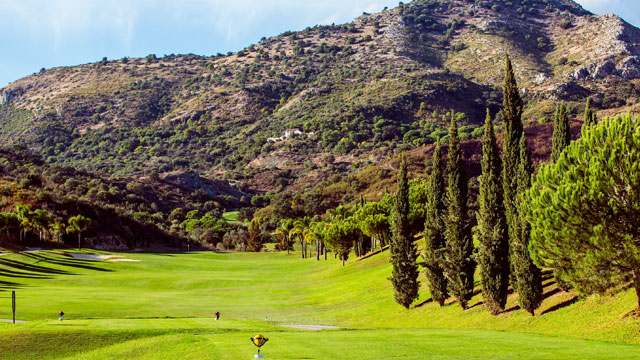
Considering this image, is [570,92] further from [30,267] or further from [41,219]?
[30,267]

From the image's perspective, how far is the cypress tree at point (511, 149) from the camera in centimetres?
3087

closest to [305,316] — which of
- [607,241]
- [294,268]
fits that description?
[607,241]

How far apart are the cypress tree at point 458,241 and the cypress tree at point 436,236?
3.29 feet

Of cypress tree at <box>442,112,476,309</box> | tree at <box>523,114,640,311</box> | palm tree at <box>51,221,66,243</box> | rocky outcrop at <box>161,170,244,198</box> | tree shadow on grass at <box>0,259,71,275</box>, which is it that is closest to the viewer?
tree at <box>523,114,640,311</box>

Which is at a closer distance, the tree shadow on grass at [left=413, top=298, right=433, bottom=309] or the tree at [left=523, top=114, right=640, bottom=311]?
the tree at [left=523, top=114, right=640, bottom=311]

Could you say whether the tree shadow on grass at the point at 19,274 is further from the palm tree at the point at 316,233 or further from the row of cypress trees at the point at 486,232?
the palm tree at the point at 316,233

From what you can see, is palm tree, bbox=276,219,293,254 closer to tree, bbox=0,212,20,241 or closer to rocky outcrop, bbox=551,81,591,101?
tree, bbox=0,212,20,241

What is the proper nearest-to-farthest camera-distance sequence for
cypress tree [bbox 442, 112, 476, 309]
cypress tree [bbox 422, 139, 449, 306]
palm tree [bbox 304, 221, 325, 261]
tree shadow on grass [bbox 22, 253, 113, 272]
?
cypress tree [bbox 442, 112, 476, 309] → cypress tree [bbox 422, 139, 449, 306] → tree shadow on grass [bbox 22, 253, 113, 272] → palm tree [bbox 304, 221, 325, 261]

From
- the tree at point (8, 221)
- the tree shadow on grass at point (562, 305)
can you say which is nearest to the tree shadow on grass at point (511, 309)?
the tree shadow on grass at point (562, 305)

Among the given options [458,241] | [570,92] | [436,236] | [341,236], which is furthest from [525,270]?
A: [570,92]

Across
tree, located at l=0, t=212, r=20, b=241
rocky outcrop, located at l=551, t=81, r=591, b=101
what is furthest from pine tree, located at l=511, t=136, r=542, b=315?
rocky outcrop, located at l=551, t=81, r=591, b=101

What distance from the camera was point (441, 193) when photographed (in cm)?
3875

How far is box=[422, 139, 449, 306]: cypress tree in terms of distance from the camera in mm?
36531

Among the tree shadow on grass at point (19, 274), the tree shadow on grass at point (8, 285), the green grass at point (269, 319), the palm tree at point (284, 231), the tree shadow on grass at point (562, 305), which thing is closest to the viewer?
the green grass at point (269, 319)
